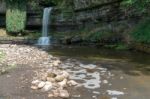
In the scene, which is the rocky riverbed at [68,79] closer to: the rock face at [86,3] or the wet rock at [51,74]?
the wet rock at [51,74]

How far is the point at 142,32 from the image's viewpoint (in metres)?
19.5

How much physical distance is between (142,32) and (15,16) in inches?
369

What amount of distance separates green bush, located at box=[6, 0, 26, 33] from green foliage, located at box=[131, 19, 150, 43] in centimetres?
819

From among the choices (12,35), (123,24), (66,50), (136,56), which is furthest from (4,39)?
(136,56)

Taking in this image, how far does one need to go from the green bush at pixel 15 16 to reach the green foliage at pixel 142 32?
26.9 ft

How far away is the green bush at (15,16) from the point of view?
24.6 metres

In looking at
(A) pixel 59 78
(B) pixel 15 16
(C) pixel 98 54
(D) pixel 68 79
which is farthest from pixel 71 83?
(B) pixel 15 16

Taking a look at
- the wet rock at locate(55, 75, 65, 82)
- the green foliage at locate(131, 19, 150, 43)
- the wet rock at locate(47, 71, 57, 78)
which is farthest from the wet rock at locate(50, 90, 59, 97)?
the green foliage at locate(131, 19, 150, 43)

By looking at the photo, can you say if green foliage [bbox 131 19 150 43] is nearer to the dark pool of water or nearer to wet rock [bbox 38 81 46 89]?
the dark pool of water

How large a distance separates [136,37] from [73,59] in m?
4.73

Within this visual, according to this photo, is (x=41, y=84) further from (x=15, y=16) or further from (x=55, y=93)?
(x=15, y=16)

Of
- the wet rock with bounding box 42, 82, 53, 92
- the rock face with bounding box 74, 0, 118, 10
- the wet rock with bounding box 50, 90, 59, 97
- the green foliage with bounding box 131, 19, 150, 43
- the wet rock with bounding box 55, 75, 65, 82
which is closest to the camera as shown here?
the wet rock with bounding box 50, 90, 59, 97

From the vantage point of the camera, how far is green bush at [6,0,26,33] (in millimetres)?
24609

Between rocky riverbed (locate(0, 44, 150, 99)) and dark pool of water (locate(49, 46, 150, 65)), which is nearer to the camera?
rocky riverbed (locate(0, 44, 150, 99))
